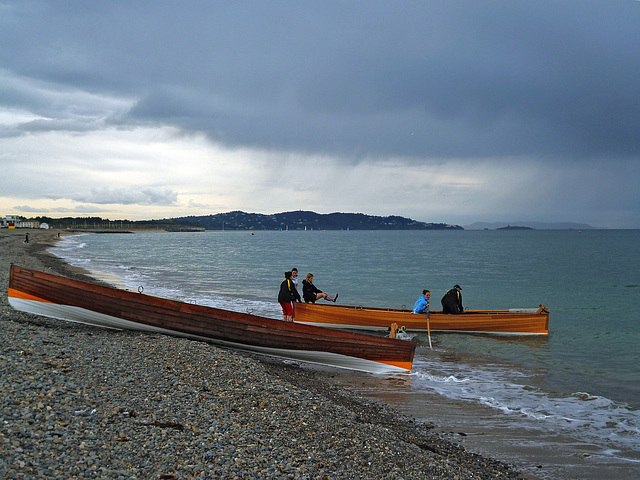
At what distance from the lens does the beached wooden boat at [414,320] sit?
1698cm

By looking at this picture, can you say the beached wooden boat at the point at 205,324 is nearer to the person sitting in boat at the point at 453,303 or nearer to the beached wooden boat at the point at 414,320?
the beached wooden boat at the point at 414,320

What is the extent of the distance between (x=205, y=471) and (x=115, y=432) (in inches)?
55.9

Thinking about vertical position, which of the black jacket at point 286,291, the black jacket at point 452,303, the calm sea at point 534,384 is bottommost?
the calm sea at point 534,384

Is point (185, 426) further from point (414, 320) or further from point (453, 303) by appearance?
point (453, 303)

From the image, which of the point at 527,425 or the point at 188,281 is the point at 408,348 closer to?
the point at 527,425

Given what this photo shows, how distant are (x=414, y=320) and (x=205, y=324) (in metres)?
8.39

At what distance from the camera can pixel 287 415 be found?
6.71 m

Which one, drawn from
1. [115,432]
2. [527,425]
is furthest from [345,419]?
[527,425]

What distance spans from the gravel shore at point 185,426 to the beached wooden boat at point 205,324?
2.34 metres

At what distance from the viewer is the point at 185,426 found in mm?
5805

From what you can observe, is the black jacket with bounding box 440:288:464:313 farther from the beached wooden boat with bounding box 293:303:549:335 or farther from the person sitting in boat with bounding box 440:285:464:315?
the beached wooden boat with bounding box 293:303:549:335

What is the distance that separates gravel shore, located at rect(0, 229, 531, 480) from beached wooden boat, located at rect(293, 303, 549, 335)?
7.90m

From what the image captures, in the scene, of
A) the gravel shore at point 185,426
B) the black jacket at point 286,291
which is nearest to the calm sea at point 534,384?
the gravel shore at point 185,426

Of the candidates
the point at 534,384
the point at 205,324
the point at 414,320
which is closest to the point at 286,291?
the point at 205,324
